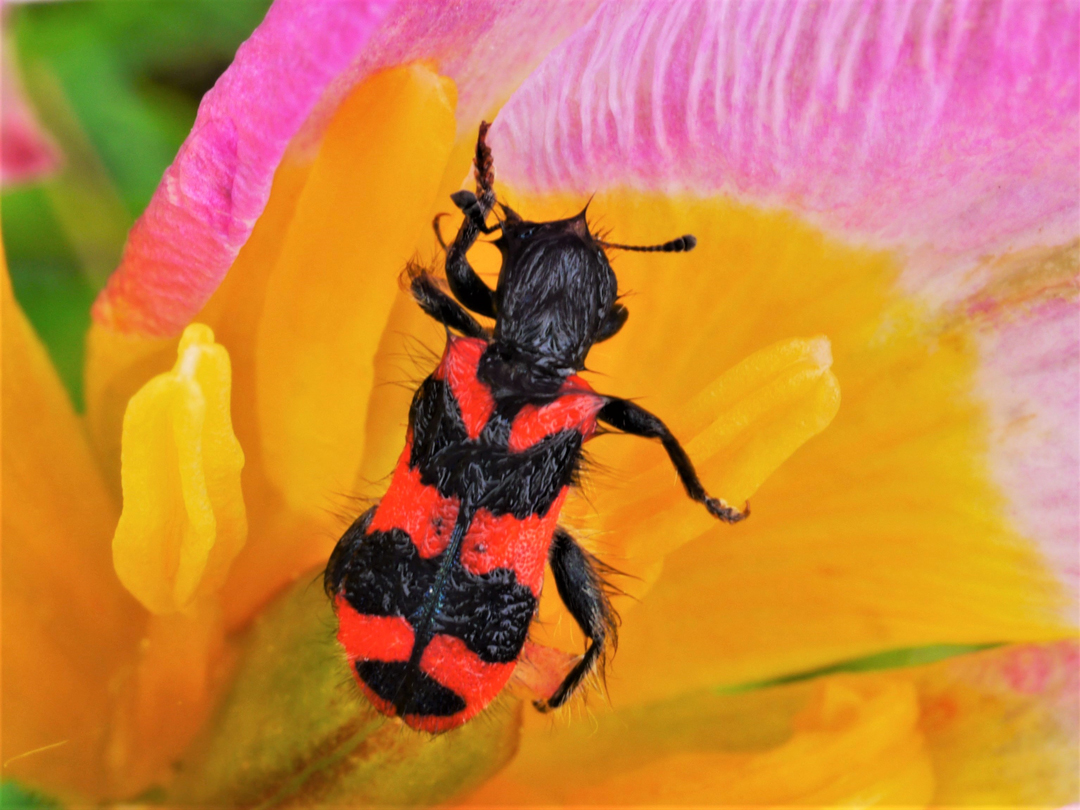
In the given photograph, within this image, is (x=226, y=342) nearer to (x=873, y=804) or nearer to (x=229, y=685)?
(x=229, y=685)

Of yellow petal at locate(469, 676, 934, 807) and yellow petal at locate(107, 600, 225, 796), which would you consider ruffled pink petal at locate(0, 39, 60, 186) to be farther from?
yellow petal at locate(469, 676, 934, 807)

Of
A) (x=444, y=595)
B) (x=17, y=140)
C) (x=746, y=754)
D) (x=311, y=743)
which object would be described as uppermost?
(x=17, y=140)

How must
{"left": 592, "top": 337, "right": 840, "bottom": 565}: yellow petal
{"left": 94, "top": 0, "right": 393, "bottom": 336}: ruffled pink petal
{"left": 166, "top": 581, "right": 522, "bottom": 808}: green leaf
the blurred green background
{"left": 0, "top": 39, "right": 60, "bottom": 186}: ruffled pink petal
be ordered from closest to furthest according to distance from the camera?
{"left": 94, "top": 0, "right": 393, "bottom": 336}: ruffled pink petal < {"left": 592, "top": 337, "right": 840, "bottom": 565}: yellow petal < {"left": 166, "top": 581, "right": 522, "bottom": 808}: green leaf < {"left": 0, "top": 39, "right": 60, "bottom": 186}: ruffled pink petal < the blurred green background

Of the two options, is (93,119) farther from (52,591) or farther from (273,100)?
(273,100)

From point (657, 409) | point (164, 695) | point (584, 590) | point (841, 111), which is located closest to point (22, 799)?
point (164, 695)

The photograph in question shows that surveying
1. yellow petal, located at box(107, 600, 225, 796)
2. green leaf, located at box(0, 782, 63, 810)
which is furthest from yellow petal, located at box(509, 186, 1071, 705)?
green leaf, located at box(0, 782, 63, 810)

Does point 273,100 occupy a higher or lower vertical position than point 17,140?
higher

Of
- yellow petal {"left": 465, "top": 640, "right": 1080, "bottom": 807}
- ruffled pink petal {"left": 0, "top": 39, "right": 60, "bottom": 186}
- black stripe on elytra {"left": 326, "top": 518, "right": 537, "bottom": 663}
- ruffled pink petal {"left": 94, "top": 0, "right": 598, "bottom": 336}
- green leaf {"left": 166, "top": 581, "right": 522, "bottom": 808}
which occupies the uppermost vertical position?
ruffled pink petal {"left": 94, "top": 0, "right": 598, "bottom": 336}
